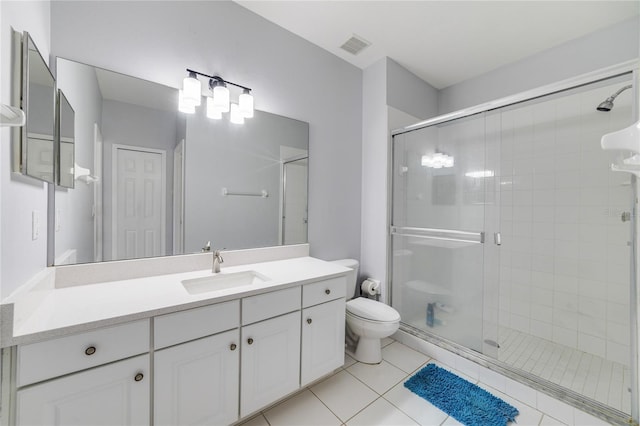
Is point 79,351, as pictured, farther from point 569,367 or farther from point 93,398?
point 569,367

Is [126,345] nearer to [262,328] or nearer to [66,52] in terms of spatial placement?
[262,328]

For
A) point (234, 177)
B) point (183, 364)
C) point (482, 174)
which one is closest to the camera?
point (183, 364)

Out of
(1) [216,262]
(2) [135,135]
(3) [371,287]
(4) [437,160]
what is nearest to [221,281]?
(1) [216,262]

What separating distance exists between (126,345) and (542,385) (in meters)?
2.34

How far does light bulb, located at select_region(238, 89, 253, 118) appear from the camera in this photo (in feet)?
5.82

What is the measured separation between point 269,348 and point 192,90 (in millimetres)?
1576

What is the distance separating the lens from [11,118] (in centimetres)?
66

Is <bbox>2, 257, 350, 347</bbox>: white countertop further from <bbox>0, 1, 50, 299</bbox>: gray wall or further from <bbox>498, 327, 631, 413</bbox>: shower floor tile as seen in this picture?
<bbox>498, 327, 631, 413</bbox>: shower floor tile

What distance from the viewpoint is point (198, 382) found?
45.8 inches

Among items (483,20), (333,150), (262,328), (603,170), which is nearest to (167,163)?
(262,328)

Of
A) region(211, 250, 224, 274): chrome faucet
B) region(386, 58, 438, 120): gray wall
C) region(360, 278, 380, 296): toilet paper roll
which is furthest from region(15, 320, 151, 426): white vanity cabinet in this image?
region(386, 58, 438, 120): gray wall

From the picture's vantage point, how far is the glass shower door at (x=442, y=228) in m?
2.10

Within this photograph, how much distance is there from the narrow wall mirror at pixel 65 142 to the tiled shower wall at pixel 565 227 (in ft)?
9.05

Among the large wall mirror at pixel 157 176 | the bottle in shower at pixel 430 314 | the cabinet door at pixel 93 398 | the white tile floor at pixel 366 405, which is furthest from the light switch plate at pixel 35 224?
the bottle in shower at pixel 430 314
